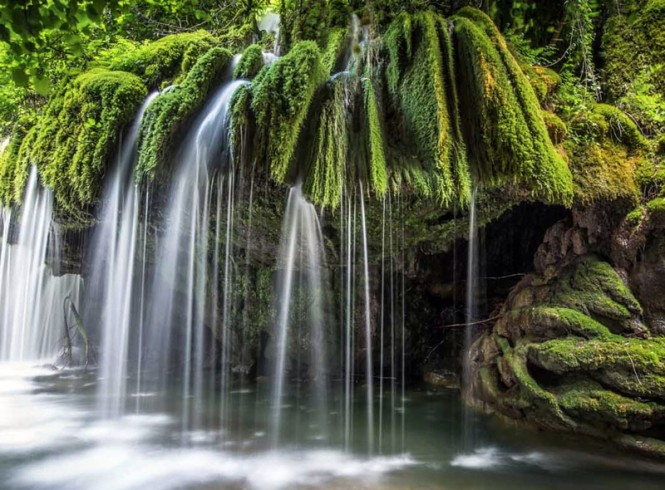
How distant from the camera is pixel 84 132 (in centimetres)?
579

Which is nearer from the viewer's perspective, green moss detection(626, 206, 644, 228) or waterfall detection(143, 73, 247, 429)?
green moss detection(626, 206, 644, 228)

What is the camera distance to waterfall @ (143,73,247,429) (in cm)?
525

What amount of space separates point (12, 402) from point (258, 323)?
4657 millimetres

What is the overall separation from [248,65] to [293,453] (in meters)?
4.93

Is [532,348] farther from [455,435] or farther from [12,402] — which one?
[12,402]

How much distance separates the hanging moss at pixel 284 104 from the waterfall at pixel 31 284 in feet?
13.1

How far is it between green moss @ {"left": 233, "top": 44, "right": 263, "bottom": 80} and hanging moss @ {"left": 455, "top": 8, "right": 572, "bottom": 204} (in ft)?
8.74

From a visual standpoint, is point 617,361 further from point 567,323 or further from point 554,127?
point 554,127

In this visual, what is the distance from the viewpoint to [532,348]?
5.19 m

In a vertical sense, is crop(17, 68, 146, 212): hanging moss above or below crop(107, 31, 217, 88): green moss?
below

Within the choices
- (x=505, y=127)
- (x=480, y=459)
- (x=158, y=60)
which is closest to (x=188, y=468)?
(x=480, y=459)

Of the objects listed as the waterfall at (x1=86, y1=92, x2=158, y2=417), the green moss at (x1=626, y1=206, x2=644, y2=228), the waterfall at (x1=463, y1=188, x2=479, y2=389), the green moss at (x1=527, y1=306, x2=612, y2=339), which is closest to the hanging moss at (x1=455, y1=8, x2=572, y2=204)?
the green moss at (x1=626, y1=206, x2=644, y2=228)

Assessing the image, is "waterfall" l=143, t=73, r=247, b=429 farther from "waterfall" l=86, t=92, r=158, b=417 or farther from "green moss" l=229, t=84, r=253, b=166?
"waterfall" l=86, t=92, r=158, b=417

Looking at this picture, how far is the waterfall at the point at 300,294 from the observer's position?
619 cm
